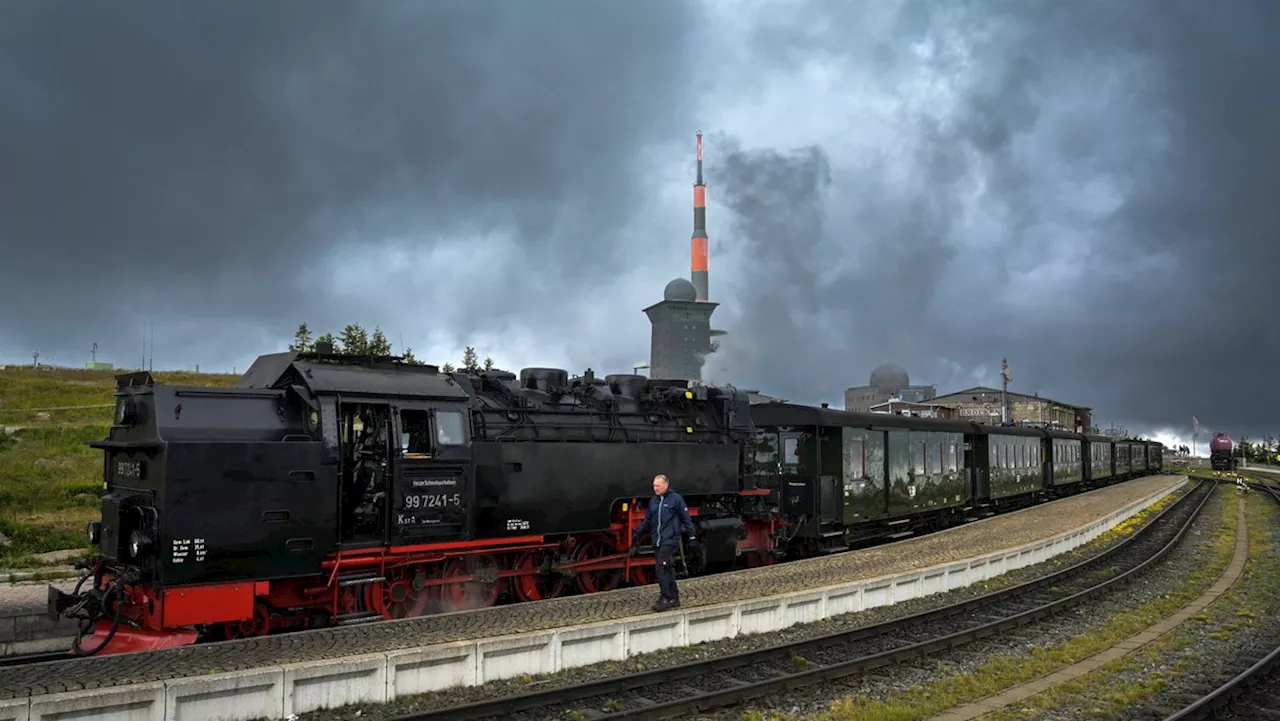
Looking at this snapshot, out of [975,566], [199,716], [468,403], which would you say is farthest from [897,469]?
[199,716]

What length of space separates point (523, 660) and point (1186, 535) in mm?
21951

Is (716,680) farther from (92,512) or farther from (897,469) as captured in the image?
(92,512)

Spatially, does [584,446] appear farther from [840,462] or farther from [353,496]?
[840,462]

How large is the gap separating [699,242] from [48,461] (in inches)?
4786

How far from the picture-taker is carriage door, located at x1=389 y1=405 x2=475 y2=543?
10164mm

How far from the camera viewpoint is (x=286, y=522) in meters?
9.15

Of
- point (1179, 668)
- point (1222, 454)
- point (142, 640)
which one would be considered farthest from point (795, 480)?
point (1222, 454)

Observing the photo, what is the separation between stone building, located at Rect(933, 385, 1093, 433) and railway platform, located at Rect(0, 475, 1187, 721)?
75983mm

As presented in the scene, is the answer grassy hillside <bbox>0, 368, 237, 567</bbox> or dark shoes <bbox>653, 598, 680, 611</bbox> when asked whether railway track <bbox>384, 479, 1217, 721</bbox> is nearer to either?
dark shoes <bbox>653, 598, 680, 611</bbox>

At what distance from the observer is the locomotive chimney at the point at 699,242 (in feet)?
458

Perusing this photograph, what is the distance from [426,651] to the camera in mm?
7691

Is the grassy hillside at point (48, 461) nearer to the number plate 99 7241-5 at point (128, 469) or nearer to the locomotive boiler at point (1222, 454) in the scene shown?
the number plate 99 7241-5 at point (128, 469)

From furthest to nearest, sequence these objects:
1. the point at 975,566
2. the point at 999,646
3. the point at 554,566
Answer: the point at 975,566 < the point at 554,566 < the point at 999,646

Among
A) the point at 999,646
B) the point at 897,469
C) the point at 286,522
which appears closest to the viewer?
the point at 286,522
